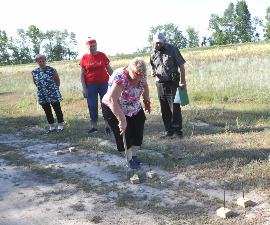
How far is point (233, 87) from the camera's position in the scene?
10086 millimetres

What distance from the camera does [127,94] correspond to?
13.7 ft

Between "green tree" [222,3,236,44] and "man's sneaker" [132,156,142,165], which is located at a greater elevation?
"green tree" [222,3,236,44]

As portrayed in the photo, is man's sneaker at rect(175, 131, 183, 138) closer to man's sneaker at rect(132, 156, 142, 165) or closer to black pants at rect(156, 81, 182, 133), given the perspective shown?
black pants at rect(156, 81, 182, 133)

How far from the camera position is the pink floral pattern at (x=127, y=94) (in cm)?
400

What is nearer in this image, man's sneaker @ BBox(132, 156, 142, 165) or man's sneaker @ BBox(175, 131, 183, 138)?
man's sneaker @ BBox(132, 156, 142, 165)

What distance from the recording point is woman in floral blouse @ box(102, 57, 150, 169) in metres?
3.91

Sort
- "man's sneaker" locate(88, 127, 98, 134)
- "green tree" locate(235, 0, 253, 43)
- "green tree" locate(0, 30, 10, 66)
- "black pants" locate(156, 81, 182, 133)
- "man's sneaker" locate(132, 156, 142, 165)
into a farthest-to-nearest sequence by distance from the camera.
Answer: "green tree" locate(235, 0, 253, 43) < "green tree" locate(0, 30, 10, 66) < "man's sneaker" locate(88, 127, 98, 134) < "black pants" locate(156, 81, 182, 133) < "man's sneaker" locate(132, 156, 142, 165)

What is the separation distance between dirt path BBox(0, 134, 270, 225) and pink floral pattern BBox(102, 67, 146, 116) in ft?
3.09

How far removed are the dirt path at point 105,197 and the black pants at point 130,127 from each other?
0.45 m

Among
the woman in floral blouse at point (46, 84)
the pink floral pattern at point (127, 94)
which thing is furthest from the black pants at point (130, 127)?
the woman in floral blouse at point (46, 84)

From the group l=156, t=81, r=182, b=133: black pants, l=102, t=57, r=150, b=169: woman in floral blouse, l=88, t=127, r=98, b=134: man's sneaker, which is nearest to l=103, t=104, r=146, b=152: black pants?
l=102, t=57, r=150, b=169: woman in floral blouse

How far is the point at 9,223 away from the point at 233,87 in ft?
27.9

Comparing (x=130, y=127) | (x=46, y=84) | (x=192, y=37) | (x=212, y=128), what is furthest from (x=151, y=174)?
(x=192, y=37)

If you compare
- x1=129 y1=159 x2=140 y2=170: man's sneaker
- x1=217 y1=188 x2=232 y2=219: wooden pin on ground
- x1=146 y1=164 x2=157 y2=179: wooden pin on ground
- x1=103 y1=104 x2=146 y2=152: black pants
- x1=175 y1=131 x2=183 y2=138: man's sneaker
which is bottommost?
x1=217 y1=188 x2=232 y2=219: wooden pin on ground
